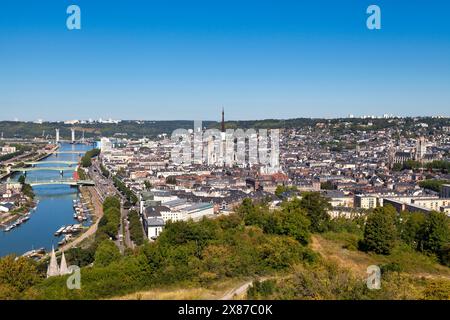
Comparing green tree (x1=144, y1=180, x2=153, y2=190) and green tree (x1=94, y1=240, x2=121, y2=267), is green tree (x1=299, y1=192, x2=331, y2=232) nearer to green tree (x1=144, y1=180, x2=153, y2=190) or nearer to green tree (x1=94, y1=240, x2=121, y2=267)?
green tree (x1=94, y1=240, x2=121, y2=267)

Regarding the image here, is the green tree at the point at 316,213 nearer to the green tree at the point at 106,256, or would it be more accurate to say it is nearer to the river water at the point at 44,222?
the green tree at the point at 106,256

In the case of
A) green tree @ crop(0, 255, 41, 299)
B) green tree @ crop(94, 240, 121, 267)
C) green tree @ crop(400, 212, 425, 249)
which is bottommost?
green tree @ crop(94, 240, 121, 267)

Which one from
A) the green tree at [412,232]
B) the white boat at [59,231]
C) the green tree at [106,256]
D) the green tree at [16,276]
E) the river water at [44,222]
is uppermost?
the green tree at [412,232]

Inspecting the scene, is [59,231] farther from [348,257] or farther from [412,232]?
[412,232]

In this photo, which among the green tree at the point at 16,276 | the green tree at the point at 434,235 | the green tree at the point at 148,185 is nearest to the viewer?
the green tree at the point at 16,276

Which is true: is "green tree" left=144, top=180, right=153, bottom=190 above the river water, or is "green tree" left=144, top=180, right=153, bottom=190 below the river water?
above

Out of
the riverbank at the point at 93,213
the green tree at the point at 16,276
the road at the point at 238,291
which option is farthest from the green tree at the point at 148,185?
the road at the point at 238,291

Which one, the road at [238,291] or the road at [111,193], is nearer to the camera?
the road at [238,291]

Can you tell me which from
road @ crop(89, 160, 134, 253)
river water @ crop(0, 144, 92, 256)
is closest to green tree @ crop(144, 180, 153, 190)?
road @ crop(89, 160, 134, 253)

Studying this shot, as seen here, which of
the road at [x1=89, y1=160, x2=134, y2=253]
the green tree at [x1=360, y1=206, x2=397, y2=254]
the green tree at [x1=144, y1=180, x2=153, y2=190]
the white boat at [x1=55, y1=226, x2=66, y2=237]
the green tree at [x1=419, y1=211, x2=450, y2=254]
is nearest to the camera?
the green tree at [x1=360, y1=206, x2=397, y2=254]
